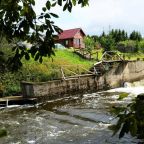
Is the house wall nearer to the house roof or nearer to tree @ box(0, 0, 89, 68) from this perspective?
the house roof

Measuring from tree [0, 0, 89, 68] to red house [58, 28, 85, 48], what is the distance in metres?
53.7

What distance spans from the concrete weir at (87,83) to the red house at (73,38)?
792 inches

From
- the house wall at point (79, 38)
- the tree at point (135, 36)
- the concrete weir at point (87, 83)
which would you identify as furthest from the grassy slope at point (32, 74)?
the tree at point (135, 36)

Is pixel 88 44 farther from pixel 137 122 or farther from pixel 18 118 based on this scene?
pixel 137 122

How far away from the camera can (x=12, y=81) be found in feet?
98.6

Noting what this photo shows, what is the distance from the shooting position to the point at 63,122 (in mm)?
19688

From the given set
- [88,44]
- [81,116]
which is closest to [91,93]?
[81,116]

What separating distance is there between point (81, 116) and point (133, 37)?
182 ft

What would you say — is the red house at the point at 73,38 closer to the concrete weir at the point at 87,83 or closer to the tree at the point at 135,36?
the tree at the point at 135,36

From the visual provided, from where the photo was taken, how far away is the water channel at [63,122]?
15248 mm

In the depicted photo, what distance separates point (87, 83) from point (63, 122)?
12.3m

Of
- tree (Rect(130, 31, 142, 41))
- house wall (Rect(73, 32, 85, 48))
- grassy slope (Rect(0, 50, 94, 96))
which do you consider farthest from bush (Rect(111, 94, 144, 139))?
tree (Rect(130, 31, 142, 41))

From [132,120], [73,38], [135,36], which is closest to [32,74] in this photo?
[73,38]

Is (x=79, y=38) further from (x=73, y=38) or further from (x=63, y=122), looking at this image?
(x=63, y=122)
